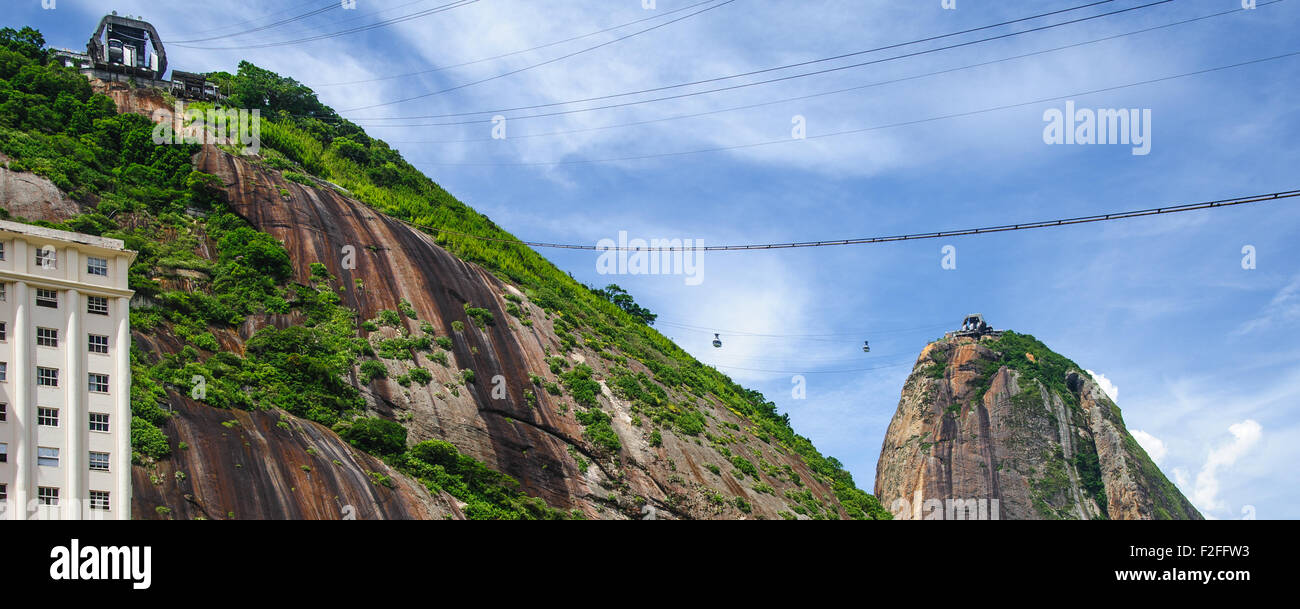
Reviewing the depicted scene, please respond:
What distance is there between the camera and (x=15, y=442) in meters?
42.7

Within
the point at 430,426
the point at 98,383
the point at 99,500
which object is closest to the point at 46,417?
the point at 98,383

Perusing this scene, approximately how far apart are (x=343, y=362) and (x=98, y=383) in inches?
706

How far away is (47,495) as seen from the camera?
4300 cm

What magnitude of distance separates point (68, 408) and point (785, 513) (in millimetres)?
44693

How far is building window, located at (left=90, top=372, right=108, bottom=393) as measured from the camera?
1796 inches

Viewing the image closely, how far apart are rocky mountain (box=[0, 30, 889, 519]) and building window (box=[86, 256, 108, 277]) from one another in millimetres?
4895

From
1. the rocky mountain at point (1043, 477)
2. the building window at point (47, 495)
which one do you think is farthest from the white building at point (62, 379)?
the rocky mountain at point (1043, 477)

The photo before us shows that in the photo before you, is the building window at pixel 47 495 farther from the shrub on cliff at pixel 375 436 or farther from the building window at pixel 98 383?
the shrub on cliff at pixel 375 436

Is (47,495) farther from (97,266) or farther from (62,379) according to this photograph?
(97,266)

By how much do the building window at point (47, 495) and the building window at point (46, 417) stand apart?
256cm

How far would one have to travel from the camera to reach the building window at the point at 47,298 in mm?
45000

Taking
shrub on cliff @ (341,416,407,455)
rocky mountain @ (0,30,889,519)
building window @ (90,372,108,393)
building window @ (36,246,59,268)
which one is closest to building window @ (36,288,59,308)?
building window @ (36,246,59,268)

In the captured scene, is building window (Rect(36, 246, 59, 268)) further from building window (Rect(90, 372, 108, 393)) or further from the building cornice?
building window (Rect(90, 372, 108, 393))

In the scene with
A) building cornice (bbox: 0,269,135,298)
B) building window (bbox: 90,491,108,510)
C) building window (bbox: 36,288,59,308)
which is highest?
building cornice (bbox: 0,269,135,298)
